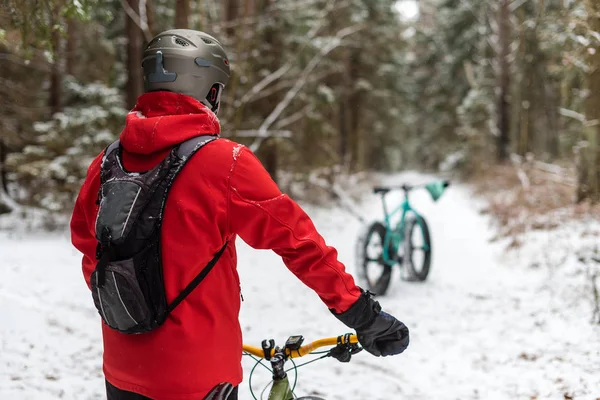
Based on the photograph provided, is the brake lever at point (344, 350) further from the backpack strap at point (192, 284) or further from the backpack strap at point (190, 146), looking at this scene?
the backpack strap at point (190, 146)

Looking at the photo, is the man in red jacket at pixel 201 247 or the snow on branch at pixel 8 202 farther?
the snow on branch at pixel 8 202

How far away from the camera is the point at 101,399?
4363 millimetres

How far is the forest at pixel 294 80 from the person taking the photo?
959 cm

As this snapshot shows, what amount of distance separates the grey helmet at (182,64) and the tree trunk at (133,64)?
374 inches

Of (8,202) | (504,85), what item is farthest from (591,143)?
(8,202)

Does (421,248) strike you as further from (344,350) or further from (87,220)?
(87,220)

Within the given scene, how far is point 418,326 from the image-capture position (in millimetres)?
6359

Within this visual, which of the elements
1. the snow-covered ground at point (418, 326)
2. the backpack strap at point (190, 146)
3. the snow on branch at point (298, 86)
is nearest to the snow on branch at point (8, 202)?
the snow-covered ground at point (418, 326)

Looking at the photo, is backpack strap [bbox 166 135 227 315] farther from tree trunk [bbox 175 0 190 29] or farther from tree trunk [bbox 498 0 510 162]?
tree trunk [bbox 498 0 510 162]

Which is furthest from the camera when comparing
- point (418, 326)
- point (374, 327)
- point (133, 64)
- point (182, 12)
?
point (133, 64)

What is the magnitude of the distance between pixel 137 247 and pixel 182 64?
0.75m

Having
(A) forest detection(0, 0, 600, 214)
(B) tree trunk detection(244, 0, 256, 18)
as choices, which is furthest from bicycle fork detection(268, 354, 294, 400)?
(B) tree trunk detection(244, 0, 256, 18)

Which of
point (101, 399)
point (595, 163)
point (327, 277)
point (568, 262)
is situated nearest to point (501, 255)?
point (568, 262)

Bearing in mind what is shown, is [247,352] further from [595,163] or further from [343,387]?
[595,163]
